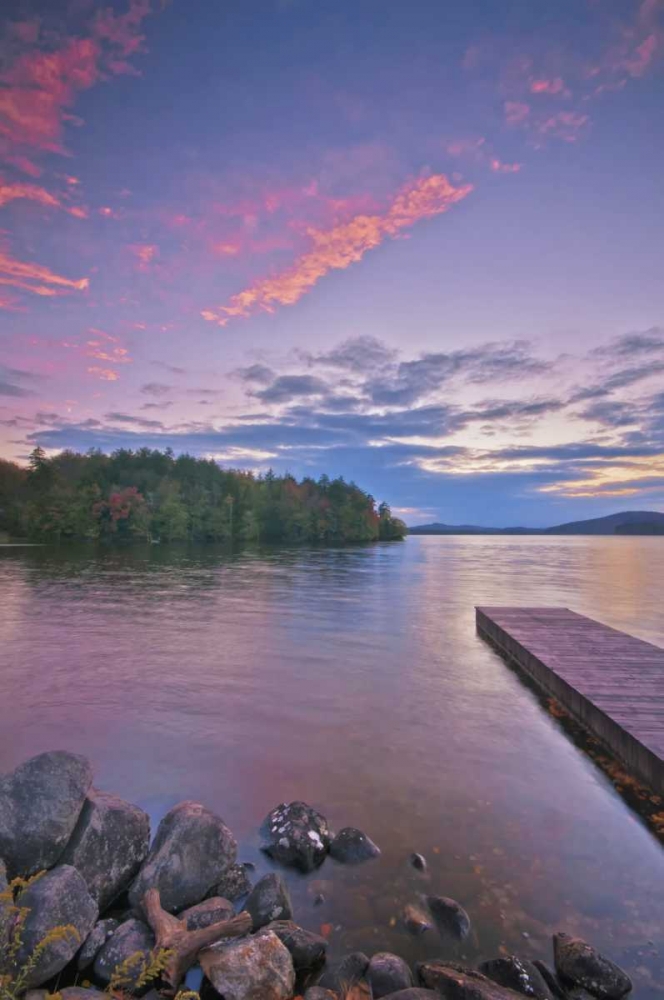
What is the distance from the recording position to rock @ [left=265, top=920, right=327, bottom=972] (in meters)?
4.29

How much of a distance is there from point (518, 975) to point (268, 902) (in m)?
2.17

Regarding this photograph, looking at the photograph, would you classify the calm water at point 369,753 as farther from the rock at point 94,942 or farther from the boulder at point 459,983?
the rock at point 94,942

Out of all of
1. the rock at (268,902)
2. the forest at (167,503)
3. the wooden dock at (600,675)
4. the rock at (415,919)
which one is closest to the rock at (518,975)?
the rock at (415,919)

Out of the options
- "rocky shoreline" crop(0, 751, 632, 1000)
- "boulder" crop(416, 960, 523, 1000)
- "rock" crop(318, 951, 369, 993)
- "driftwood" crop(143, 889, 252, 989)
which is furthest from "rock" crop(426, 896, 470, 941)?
"driftwood" crop(143, 889, 252, 989)

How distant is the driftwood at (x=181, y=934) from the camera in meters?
4.03

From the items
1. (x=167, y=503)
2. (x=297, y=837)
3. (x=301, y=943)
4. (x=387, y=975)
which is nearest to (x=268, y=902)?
(x=301, y=943)

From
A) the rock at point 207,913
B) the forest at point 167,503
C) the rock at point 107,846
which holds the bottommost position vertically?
the rock at point 207,913

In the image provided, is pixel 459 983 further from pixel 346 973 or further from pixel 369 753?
pixel 369 753

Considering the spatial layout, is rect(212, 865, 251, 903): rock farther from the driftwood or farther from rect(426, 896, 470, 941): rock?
rect(426, 896, 470, 941): rock

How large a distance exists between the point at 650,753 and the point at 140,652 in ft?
44.3

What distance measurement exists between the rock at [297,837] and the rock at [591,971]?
2526 millimetres

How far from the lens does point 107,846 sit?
509 centimetres

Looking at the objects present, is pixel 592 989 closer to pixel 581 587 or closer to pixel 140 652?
pixel 140 652

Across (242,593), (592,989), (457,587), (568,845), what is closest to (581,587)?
(457,587)
